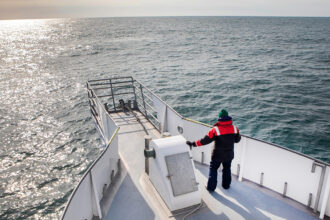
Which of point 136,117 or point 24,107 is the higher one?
point 136,117

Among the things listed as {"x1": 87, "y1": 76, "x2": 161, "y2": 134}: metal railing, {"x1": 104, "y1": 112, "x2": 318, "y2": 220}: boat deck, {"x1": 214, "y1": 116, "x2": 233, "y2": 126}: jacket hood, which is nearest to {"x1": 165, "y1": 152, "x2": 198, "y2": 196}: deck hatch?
{"x1": 104, "y1": 112, "x2": 318, "y2": 220}: boat deck

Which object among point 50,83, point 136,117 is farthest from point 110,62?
point 136,117

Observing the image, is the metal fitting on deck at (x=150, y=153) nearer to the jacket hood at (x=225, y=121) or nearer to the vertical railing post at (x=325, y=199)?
the jacket hood at (x=225, y=121)

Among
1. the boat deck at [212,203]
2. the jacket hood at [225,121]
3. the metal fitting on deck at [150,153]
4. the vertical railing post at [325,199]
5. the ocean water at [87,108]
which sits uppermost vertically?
the jacket hood at [225,121]

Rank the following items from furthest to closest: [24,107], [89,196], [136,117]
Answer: [24,107] < [136,117] < [89,196]

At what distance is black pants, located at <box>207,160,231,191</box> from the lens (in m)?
5.37

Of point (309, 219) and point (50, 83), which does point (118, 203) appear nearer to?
point (309, 219)

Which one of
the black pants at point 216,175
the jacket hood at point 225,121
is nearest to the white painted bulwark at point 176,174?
the black pants at point 216,175

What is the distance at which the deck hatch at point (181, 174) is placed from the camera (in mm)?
4973

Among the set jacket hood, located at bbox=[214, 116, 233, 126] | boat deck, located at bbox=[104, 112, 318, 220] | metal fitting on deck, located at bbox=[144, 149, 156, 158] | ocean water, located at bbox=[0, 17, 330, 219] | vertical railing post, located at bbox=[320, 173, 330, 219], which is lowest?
ocean water, located at bbox=[0, 17, 330, 219]

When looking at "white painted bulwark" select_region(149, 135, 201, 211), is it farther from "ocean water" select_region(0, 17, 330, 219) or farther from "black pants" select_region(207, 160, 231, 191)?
"ocean water" select_region(0, 17, 330, 219)

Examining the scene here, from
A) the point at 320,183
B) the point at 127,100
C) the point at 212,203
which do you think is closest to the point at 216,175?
the point at 212,203

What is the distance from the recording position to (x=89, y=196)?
4816 millimetres

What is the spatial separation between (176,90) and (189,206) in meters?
18.2
